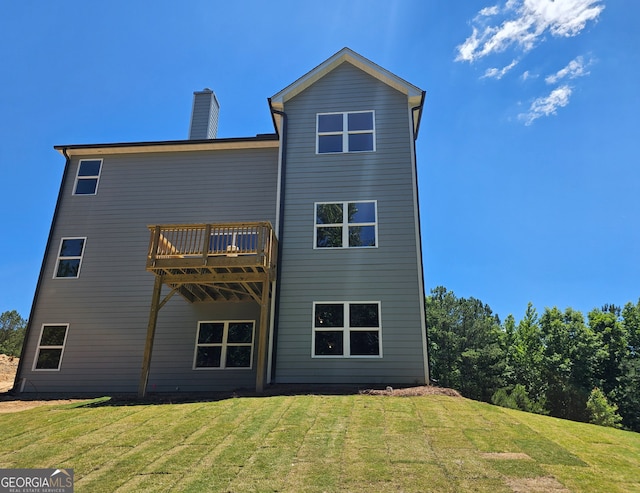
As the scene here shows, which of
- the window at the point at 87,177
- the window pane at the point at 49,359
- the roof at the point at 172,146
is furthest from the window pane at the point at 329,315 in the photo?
the window at the point at 87,177

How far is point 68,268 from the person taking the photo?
507 inches

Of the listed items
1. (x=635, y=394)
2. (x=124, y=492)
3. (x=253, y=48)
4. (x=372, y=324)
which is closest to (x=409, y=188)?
(x=372, y=324)

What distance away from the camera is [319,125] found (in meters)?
12.8

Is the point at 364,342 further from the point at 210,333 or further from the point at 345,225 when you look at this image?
the point at 210,333

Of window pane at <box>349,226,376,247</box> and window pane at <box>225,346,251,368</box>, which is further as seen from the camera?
window pane at <box>225,346,251,368</box>

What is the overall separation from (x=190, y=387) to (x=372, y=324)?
5472 millimetres

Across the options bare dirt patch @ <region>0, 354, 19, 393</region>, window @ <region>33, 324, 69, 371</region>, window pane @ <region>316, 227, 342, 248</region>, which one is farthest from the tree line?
bare dirt patch @ <region>0, 354, 19, 393</region>

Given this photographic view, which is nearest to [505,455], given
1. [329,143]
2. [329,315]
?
[329,315]

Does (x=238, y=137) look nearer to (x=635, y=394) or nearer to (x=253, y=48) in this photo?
(x=253, y=48)

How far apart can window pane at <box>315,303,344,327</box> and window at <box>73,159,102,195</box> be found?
902 cm

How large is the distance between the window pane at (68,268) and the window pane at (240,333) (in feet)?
17.8

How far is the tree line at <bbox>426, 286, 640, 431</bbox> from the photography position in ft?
90.9

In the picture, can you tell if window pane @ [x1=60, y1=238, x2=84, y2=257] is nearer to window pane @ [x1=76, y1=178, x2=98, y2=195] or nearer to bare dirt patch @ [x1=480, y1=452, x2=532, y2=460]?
window pane @ [x1=76, y1=178, x2=98, y2=195]

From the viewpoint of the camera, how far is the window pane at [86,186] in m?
13.8
